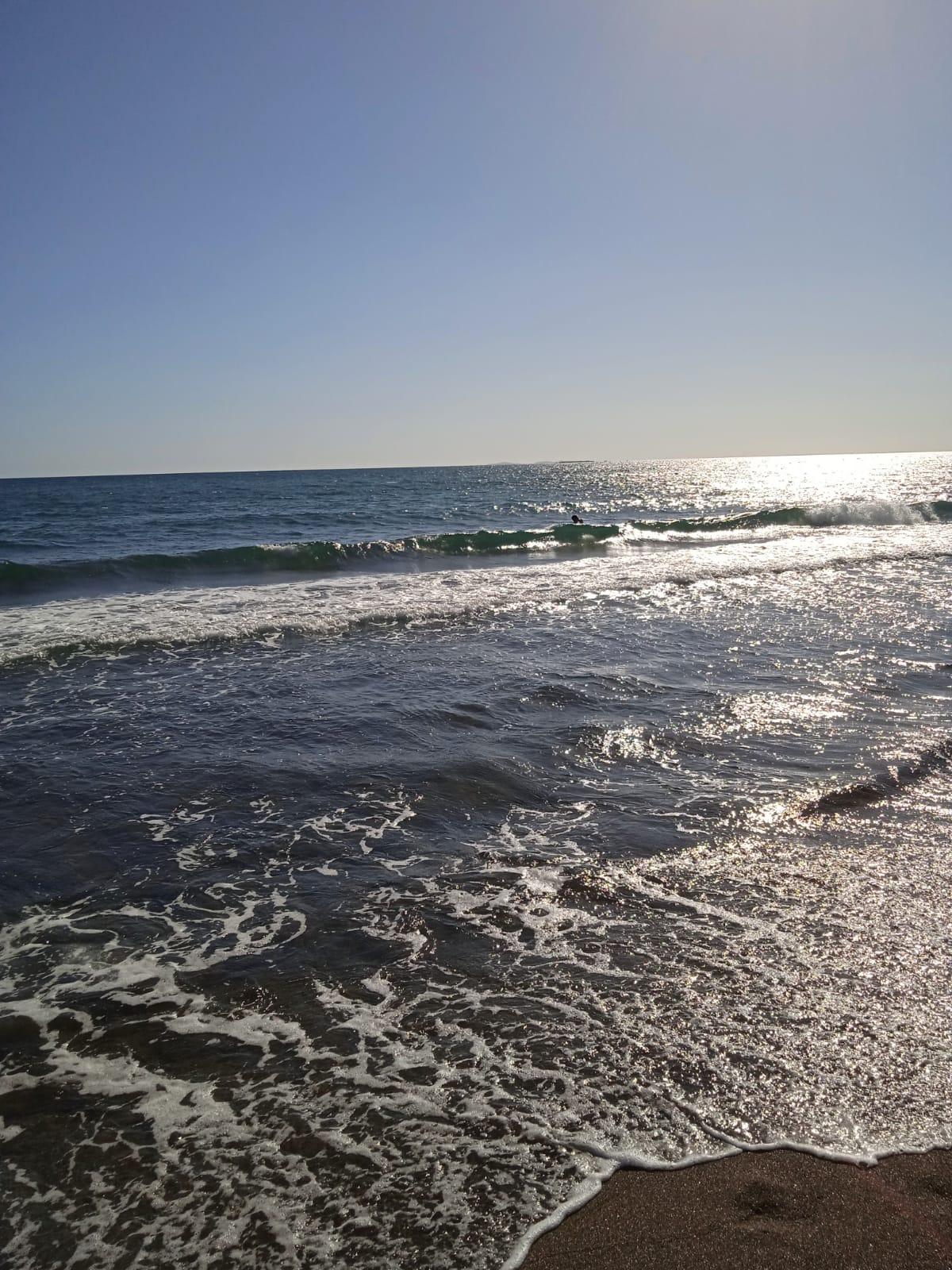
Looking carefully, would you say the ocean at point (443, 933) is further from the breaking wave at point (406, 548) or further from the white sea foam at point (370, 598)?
the breaking wave at point (406, 548)

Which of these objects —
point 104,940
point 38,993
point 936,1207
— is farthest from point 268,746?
point 936,1207

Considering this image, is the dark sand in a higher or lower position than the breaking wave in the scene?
lower

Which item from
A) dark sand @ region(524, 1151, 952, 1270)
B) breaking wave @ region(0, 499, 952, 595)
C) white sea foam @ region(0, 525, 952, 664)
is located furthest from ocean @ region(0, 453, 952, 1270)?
breaking wave @ region(0, 499, 952, 595)

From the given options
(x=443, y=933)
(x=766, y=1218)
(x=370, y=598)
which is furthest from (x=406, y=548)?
(x=766, y=1218)

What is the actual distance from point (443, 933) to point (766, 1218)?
7.43ft

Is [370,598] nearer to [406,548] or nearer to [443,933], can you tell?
[406,548]

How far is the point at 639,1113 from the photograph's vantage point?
3.17m

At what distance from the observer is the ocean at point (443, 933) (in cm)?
296

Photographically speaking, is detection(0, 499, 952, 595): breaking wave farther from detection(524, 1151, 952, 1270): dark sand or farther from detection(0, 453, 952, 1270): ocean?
detection(524, 1151, 952, 1270): dark sand

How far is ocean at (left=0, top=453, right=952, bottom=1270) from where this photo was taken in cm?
296

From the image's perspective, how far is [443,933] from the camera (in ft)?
15.0

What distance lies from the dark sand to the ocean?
10 cm

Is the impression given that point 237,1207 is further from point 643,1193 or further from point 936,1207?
point 936,1207

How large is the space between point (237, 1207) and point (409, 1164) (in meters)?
0.65
